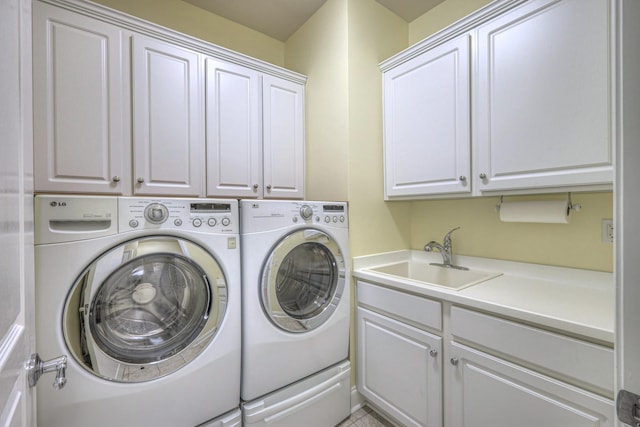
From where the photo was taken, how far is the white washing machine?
955 millimetres

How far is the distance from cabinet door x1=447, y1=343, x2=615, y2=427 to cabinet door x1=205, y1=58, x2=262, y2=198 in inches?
60.0

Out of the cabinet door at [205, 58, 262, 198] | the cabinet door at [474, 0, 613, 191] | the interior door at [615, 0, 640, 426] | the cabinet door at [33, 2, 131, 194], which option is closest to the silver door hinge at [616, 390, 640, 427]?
the interior door at [615, 0, 640, 426]

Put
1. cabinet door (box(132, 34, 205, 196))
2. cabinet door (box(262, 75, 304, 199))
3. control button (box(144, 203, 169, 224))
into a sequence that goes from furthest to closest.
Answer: cabinet door (box(262, 75, 304, 199))
cabinet door (box(132, 34, 205, 196))
control button (box(144, 203, 169, 224))

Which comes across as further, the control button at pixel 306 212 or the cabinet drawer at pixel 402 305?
the control button at pixel 306 212

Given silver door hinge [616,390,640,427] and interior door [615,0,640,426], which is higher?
interior door [615,0,640,426]

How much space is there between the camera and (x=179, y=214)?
3.85 feet

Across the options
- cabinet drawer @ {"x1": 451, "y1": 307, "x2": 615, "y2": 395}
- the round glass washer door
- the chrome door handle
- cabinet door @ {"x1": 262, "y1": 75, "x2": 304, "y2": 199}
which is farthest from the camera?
cabinet door @ {"x1": 262, "y1": 75, "x2": 304, "y2": 199}

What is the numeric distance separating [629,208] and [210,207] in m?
1.30

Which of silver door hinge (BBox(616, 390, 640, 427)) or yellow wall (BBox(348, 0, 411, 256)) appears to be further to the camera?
yellow wall (BBox(348, 0, 411, 256))

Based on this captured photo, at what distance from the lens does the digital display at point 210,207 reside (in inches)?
47.8

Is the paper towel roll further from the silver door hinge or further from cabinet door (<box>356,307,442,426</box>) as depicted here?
the silver door hinge

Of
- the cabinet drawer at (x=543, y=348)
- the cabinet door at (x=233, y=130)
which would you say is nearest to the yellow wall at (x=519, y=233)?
the cabinet drawer at (x=543, y=348)

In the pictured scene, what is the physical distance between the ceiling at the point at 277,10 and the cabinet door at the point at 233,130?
560 millimetres

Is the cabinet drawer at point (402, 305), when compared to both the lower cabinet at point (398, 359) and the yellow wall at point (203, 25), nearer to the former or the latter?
the lower cabinet at point (398, 359)
